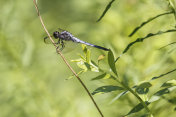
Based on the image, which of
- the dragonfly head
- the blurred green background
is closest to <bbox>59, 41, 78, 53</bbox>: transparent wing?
the dragonfly head

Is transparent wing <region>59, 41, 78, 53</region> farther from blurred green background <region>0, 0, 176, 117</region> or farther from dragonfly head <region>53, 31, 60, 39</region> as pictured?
blurred green background <region>0, 0, 176, 117</region>

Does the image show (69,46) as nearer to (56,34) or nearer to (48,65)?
(56,34)

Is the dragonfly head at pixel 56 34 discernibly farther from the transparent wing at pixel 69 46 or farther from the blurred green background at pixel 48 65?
the blurred green background at pixel 48 65

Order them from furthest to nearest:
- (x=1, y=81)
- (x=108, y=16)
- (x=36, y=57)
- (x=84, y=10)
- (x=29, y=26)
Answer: (x=84, y=10) < (x=29, y=26) < (x=36, y=57) < (x=1, y=81) < (x=108, y=16)

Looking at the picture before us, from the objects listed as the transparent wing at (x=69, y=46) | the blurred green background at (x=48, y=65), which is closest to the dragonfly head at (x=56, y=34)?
the transparent wing at (x=69, y=46)

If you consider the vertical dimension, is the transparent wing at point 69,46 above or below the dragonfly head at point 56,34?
below

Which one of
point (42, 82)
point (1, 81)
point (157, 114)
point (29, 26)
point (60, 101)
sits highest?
point (29, 26)

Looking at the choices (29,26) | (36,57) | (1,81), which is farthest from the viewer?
(29,26)

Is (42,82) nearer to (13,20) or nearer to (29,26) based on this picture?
(13,20)

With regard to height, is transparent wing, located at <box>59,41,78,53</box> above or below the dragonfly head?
below

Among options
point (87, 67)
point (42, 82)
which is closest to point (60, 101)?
point (42, 82)

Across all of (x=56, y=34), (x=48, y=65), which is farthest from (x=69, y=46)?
(x=48, y=65)
